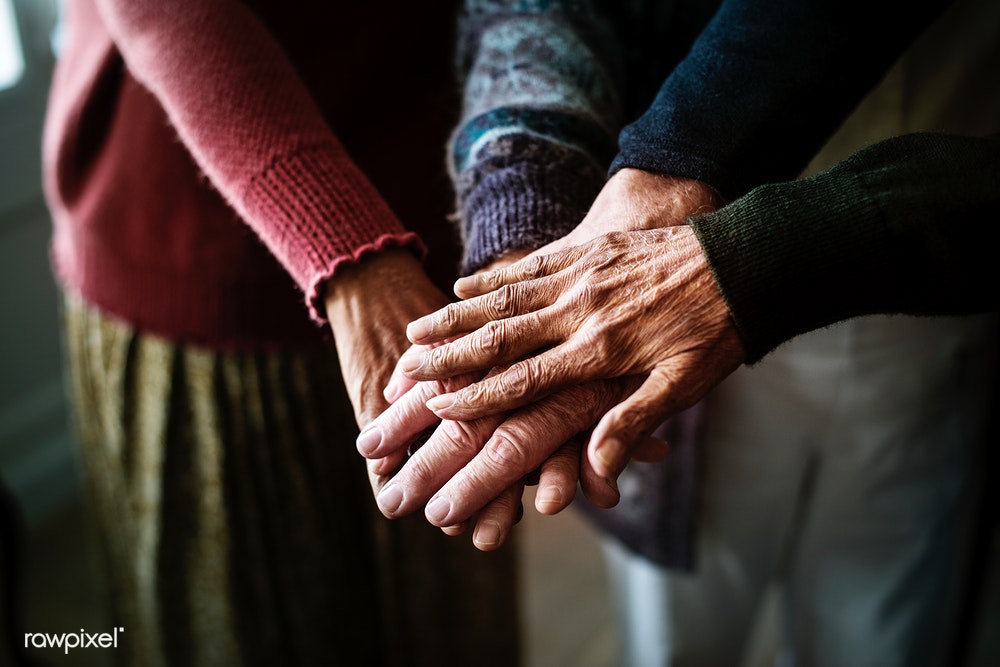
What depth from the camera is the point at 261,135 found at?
613 millimetres

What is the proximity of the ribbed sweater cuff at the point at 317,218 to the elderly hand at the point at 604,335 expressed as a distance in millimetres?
100

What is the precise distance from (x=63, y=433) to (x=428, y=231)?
1.25m

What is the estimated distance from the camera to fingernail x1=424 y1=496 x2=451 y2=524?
505mm

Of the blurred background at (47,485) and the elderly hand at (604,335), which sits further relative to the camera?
the blurred background at (47,485)

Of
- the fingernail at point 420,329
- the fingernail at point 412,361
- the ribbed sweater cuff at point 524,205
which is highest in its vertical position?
the ribbed sweater cuff at point 524,205

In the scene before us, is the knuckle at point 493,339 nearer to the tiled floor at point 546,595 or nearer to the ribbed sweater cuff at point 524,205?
the ribbed sweater cuff at point 524,205

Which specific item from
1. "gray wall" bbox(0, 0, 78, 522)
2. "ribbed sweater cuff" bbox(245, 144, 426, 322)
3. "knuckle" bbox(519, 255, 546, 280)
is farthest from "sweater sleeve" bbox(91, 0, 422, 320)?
"gray wall" bbox(0, 0, 78, 522)

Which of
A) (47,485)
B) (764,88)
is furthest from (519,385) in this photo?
(47,485)

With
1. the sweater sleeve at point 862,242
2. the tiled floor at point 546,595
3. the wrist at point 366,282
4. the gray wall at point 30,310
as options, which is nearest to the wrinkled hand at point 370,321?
the wrist at point 366,282

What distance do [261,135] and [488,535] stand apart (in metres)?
0.33

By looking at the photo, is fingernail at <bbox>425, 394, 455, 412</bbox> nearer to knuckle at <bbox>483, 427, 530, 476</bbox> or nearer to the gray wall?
knuckle at <bbox>483, 427, 530, 476</bbox>

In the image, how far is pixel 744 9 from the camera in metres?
0.59

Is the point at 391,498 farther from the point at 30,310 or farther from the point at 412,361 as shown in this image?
the point at 30,310

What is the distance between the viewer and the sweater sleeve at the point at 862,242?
18.5 inches
